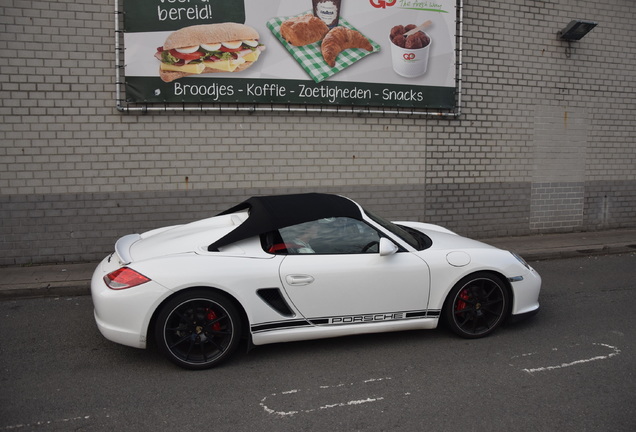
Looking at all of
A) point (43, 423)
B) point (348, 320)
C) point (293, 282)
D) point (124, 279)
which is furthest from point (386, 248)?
point (43, 423)

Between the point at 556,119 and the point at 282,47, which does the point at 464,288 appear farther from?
the point at 556,119

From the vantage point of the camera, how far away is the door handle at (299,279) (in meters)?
4.32

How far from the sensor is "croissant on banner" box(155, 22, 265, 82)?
26.3 ft

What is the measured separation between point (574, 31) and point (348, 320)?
847cm

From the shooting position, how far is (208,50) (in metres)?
→ 8.13

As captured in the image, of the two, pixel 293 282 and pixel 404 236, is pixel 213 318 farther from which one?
pixel 404 236

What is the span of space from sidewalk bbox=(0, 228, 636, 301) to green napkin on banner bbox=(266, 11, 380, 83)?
4106 mm

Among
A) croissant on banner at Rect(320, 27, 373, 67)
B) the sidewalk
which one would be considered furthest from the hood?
croissant on banner at Rect(320, 27, 373, 67)

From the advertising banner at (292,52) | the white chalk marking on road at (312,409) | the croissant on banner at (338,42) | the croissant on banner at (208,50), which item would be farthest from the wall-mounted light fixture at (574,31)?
the white chalk marking on road at (312,409)

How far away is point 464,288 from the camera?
189 inches

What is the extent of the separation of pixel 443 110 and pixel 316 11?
2905 mm

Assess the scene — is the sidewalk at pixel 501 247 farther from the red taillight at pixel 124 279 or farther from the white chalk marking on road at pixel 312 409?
the white chalk marking on road at pixel 312 409

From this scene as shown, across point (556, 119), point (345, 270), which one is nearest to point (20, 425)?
point (345, 270)

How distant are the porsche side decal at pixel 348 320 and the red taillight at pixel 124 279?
3.25ft
